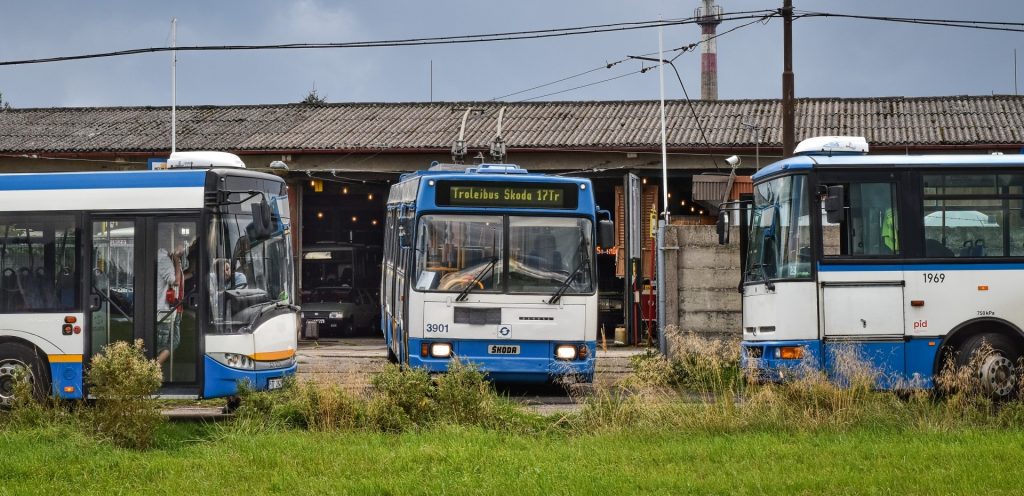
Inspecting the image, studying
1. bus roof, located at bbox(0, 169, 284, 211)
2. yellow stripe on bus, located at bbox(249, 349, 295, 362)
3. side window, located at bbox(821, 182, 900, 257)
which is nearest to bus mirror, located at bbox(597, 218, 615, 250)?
side window, located at bbox(821, 182, 900, 257)

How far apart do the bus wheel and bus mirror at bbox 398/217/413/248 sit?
7174mm

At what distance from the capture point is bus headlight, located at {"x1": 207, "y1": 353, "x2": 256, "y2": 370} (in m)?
14.5

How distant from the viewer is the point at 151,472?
10.1 metres

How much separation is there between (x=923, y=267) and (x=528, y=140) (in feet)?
52.4

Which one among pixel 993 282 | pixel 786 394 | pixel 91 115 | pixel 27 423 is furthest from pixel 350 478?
pixel 91 115

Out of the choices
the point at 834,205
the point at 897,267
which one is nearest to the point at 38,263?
the point at 834,205

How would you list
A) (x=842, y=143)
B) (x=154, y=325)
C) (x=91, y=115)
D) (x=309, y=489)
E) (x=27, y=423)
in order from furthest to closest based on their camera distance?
(x=91, y=115) → (x=842, y=143) → (x=154, y=325) → (x=27, y=423) → (x=309, y=489)

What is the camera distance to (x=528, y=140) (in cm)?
3030

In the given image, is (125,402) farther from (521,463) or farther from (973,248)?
(973,248)

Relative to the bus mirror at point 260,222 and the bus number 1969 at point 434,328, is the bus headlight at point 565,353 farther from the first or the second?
the bus mirror at point 260,222

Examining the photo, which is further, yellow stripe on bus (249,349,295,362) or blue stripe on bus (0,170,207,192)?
blue stripe on bus (0,170,207,192)

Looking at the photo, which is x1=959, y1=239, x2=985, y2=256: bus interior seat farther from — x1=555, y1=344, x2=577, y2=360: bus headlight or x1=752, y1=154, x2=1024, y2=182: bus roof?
x1=555, y1=344, x2=577, y2=360: bus headlight

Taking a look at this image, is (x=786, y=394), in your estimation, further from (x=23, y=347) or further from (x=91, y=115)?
(x=91, y=115)

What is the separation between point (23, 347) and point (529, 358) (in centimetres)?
621
